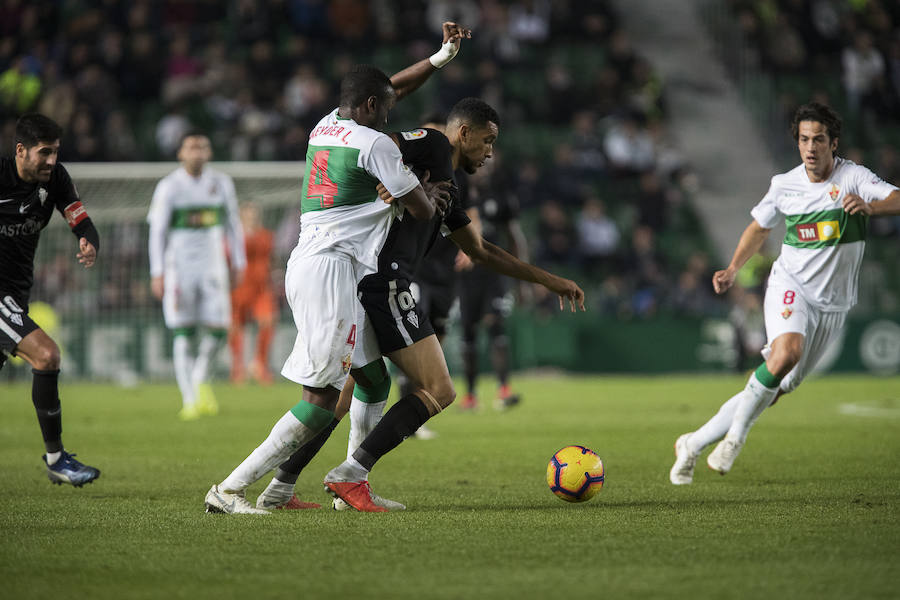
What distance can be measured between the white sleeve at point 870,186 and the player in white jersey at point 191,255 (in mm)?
6912

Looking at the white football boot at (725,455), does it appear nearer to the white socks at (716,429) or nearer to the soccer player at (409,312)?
the white socks at (716,429)

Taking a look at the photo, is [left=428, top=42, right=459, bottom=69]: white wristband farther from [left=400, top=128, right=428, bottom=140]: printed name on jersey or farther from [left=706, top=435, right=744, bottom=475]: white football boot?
[left=706, top=435, right=744, bottom=475]: white football boot

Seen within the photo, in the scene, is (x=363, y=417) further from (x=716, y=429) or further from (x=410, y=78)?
(x=716, y=429)

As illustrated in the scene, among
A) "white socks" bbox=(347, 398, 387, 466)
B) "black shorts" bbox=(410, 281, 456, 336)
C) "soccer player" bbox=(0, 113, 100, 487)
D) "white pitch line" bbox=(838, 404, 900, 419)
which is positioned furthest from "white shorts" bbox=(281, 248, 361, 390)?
"white pitch line" bbox=(838, 404, 900, 419)

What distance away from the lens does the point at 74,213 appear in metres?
7.30

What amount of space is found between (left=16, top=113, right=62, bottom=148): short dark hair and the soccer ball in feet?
11.4

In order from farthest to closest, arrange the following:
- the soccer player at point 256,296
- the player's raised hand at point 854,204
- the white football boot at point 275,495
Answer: the soccer player at point 256,296 < the player's raised hand at point 854,204 < the white football boot at point 275,495

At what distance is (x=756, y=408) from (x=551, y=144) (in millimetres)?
17049

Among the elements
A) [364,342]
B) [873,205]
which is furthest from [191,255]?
[873,205]

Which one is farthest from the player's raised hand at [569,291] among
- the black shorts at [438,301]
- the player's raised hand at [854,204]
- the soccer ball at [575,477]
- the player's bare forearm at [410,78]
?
the black shorts at [438,301]

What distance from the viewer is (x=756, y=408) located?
7.11 metres

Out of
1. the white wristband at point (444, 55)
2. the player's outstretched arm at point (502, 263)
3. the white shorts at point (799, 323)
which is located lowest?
the white shorts at point (799, 323)

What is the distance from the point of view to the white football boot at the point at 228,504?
5801 millimetres

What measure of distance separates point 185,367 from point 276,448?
6750mm
